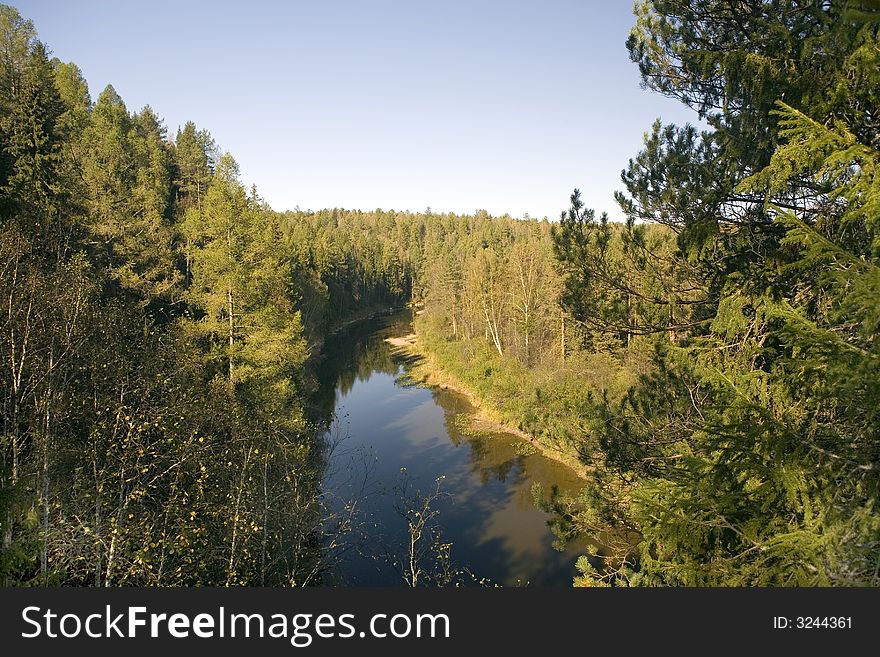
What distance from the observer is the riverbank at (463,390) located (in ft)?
78.3

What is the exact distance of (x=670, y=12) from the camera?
7.00m

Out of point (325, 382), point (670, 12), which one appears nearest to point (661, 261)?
point (670, 12)

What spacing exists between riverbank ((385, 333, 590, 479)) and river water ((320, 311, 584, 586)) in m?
0.53

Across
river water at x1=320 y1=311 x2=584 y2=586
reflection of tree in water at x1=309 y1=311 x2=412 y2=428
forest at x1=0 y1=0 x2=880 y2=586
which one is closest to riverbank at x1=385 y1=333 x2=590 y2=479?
river water at x1=320 y1=311 x2=584 y2=586

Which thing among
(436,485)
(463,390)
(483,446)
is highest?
(463,390)

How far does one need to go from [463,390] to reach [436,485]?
625 inches

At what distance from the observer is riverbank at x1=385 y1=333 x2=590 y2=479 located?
939 inches

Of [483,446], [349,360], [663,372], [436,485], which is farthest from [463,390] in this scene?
[663,372]

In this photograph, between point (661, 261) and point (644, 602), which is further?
point (661, 261)

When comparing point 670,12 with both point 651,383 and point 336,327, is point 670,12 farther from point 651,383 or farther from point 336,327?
point 336,327

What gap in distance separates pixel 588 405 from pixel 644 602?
474 cm

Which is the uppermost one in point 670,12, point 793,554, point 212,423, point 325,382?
point 670,12

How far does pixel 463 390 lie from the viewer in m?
36.3

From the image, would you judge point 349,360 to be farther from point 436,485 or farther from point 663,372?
point 663,372
